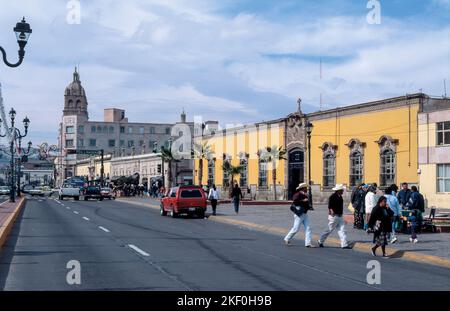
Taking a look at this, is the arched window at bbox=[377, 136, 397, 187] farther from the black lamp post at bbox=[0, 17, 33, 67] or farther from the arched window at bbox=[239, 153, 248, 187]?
the black lamp post at bbox=[0, 17, 33, 67]

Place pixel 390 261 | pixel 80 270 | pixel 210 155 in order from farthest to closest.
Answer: pixel 210 155 → pixel 390 261 → pixel 80 270

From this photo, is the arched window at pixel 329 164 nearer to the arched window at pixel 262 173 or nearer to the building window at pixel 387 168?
the building window at pixel 387 168

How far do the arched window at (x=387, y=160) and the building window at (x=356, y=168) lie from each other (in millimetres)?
2360

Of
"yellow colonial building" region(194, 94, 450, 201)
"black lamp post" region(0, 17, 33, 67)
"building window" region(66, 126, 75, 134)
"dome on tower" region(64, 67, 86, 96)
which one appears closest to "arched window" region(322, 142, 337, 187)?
"yellow colonial building" region(194, 94, 450, 201)

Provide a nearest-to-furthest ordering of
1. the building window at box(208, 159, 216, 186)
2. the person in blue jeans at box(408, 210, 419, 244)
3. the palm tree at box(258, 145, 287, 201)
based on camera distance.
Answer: the person in blue jeans at box(408, 210, 419, 244) → the palm tree at box(258, 145, 287, 201) → the building window at box(208, 159, 216, 186)

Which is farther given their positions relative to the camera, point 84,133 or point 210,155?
point 84,133

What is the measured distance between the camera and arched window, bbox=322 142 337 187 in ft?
169

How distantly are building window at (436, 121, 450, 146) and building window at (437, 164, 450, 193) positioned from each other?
1494 mm

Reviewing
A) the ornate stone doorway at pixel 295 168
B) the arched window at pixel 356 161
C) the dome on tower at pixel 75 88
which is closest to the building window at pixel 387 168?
the arched window at pixel 356 161

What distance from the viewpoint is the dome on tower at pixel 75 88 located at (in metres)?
153

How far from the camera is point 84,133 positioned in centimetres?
14562
